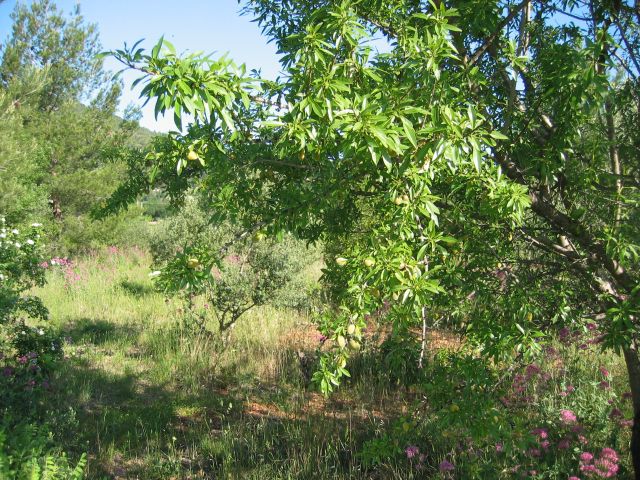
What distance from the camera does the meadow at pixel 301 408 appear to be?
3047 mm

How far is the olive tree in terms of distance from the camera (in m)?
1.63

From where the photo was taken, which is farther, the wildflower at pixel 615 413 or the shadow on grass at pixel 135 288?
the shadow on grass at pixel 135 288

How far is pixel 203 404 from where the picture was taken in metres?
5.12

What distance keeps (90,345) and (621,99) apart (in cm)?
631

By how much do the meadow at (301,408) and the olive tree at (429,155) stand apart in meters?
0.55

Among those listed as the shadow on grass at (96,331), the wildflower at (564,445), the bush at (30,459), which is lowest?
the shadow on grass at (96,331)

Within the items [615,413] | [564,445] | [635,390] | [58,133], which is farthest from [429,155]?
[58,133]

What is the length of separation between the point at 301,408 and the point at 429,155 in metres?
3.88

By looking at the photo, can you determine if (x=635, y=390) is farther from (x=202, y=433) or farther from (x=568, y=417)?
(x=202, y=433)

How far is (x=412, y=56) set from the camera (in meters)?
1.72

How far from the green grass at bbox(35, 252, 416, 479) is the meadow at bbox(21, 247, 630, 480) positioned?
0.02 metres

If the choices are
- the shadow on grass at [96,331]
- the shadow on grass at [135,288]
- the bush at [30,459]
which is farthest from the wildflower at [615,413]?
the shadow on grass at [135,288]

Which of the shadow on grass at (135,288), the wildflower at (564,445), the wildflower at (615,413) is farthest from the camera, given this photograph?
the shadow on grass at (135,288)

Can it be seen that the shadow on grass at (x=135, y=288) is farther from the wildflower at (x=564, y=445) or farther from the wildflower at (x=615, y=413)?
the wildflower at (x=615, y=413)
